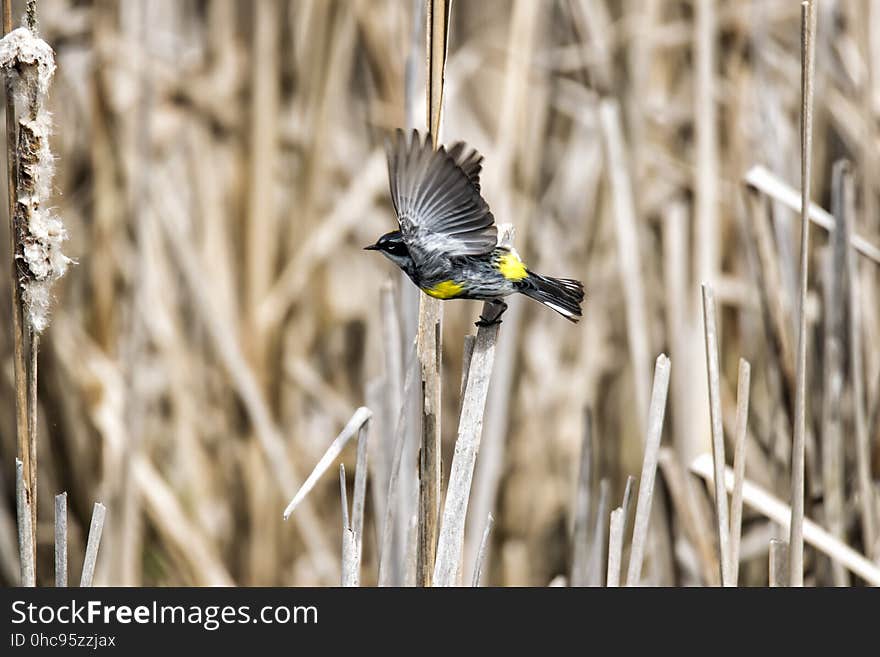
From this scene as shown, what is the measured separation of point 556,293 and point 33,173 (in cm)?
72

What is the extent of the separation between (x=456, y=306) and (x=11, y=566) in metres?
Answer: 1.15

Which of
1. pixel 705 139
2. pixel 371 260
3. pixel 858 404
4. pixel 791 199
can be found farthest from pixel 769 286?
pixel 371 260

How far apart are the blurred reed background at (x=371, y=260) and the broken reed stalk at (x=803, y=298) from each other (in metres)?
0.52

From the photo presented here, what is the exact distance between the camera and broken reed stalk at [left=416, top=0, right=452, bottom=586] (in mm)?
1065

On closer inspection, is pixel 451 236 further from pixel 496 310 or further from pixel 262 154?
pixel 262 154

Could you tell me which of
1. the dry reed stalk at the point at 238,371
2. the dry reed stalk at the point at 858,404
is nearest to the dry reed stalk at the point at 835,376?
the dry reed stalk at the point at 858,404

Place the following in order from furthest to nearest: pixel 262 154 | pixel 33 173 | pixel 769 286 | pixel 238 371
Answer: pixel 262 154, pixel 238 371, pixel 769 286, pixel 33 173

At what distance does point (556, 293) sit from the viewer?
139 cm

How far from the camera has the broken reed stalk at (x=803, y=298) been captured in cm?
100

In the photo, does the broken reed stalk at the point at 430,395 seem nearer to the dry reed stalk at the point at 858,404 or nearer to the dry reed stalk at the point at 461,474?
the dry reed stalk at the point at 461,474

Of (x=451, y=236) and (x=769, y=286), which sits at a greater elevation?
(x=769, y=286)

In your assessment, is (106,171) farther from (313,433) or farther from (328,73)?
(313,433)

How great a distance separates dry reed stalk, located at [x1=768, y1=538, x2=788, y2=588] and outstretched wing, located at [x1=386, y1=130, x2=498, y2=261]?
0.55 meters

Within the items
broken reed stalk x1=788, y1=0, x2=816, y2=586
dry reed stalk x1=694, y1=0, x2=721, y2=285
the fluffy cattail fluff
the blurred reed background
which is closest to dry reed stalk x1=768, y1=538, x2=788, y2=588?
broken reed stalk x1=788, y1=0, x2=816, y2=586
